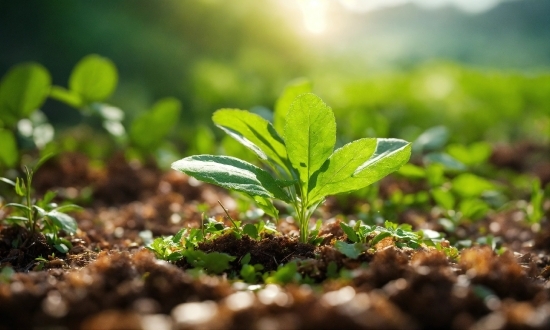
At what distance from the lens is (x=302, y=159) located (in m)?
1.52

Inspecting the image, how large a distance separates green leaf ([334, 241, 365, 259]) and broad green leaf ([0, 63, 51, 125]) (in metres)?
1.96

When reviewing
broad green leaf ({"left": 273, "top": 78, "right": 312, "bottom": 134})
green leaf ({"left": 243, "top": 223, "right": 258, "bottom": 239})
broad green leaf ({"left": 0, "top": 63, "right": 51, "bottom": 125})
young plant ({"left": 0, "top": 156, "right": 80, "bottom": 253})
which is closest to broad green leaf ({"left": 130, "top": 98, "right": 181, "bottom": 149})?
broad green leaf ({"left": 0, "top": 63, "right": 51, "bottom": 125})

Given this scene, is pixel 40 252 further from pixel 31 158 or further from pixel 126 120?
pixel 126 120

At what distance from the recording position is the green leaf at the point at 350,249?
133 cm

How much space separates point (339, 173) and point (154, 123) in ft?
6.12

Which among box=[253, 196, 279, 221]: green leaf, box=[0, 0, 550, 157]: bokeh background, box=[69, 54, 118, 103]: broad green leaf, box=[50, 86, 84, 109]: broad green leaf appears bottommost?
box=[253, 196, 279, 221]: green leaf

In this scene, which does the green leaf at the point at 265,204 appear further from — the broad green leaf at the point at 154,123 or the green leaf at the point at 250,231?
the broad green leaf at the point at 154,123

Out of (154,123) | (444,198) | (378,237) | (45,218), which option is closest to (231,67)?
(154,123)

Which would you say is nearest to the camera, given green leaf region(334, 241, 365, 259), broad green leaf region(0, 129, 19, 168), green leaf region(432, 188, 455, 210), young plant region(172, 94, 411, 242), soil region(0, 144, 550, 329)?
soil region(0, 144, 550, 329)

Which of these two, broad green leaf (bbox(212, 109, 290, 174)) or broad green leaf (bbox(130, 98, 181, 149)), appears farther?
broad green leaf (bbox(130, 98, 181, 149))

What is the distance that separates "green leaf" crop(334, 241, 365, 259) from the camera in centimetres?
133

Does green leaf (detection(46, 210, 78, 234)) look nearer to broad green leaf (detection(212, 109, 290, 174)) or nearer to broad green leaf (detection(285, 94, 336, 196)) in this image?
broad green leaf (detection(212, 109, 290, 174))

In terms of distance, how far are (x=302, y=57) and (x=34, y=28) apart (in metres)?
3.10

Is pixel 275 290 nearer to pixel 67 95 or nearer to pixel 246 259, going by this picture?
pixel 246 259
